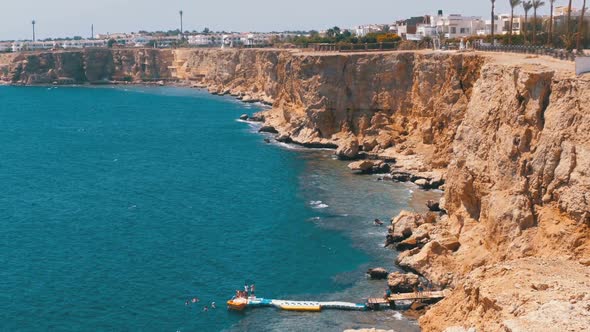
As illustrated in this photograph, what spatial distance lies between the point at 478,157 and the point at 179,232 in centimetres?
2425

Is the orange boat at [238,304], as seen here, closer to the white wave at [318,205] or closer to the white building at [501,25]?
the white wave at [318,205]

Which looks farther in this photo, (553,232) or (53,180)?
(53,180)

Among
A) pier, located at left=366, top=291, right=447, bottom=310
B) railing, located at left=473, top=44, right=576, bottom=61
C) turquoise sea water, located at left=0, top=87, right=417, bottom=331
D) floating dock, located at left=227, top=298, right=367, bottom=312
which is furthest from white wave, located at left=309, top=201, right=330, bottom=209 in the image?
railing, located at left=473, top=44, right=576, bottom=61

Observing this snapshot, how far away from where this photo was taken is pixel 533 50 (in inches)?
2763

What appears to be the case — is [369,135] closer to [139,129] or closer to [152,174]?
[152,174]

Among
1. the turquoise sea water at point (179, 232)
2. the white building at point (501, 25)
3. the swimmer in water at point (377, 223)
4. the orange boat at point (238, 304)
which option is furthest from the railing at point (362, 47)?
the orange boat at point (238, 304)

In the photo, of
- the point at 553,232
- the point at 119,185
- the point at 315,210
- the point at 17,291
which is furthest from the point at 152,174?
the point at 553,232

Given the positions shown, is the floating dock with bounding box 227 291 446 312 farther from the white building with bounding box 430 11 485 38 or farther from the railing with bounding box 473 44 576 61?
the white building with bounding box 430 11 485 38

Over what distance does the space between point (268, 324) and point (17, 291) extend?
55.2 feet

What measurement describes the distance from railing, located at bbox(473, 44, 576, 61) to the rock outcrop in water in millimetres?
2676

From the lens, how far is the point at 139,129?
121 meters

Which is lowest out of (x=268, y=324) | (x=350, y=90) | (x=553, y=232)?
(x=268, y=324)

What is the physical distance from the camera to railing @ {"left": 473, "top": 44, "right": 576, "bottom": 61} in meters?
59.6

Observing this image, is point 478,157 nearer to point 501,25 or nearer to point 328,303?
point 328,303
